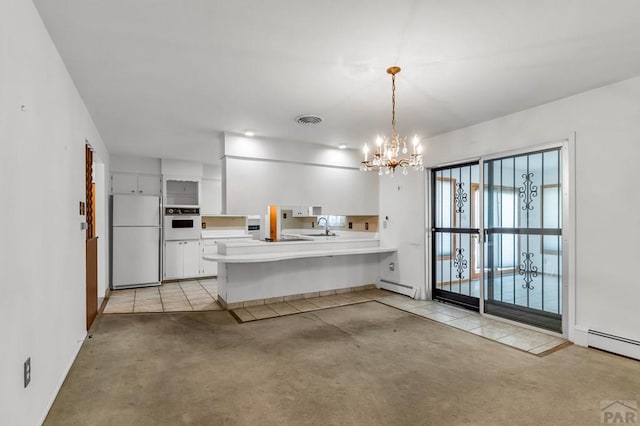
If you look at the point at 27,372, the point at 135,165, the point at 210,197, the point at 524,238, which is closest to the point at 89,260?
the point at 27,372

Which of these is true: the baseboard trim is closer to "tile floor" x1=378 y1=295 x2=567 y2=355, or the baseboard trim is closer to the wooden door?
the wooden door

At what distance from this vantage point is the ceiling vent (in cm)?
416

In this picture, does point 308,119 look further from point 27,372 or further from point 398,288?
point 27,372

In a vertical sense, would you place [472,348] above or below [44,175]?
below

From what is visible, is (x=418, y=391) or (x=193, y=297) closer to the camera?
(x=418, y=391)

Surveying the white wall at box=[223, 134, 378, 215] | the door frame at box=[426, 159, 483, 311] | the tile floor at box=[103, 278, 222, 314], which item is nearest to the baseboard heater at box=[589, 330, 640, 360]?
the door frame at box=[426, 159, 483, 311]

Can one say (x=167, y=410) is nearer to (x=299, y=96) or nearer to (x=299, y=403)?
(x=299, y=403)

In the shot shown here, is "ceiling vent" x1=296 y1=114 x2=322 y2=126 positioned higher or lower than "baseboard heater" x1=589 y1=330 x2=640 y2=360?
higher

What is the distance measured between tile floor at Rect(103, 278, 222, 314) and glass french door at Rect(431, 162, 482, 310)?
3.43 metres

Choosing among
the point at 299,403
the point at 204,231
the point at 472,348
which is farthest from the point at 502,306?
the point at 204,231

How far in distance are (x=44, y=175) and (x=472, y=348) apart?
3876mm

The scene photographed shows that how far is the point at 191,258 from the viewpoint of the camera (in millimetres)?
7039

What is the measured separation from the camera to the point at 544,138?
147 inches

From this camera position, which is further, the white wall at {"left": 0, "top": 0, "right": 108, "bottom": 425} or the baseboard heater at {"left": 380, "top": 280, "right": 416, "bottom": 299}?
the baseboard heater at {"left": 380, "top": 280, "right": 416, "bottom": 299}
